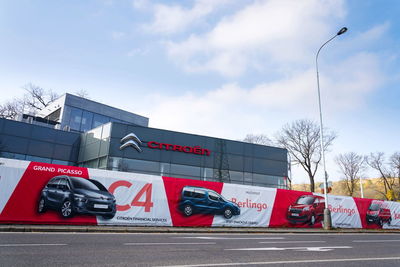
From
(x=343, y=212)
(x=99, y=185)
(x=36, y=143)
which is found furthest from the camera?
(x=36, y=143)

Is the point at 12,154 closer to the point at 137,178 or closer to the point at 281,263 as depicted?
the point at 137,178

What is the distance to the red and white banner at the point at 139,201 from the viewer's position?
1243 centimetres

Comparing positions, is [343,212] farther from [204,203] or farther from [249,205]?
[204,203]

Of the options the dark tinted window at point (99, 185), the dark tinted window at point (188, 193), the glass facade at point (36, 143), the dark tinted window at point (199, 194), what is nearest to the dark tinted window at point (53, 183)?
the dark tinted window at point (99, 185)

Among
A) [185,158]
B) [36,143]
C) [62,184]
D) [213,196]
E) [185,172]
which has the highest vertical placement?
[36,143]

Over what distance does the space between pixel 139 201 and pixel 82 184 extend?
113 inches

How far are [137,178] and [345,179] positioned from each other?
6185cm

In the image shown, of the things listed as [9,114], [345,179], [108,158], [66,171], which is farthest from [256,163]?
[345,179]

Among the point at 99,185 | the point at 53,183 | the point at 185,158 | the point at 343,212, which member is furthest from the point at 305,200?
the point at 53,183

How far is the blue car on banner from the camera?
1570 centimetres

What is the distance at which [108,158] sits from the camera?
24.1 m

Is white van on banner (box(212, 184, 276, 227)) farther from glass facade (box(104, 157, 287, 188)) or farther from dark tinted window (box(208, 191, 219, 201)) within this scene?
glass facade (box(104, 157, 287, 188))

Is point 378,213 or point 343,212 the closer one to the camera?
point 343,212

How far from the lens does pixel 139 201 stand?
574 inches
